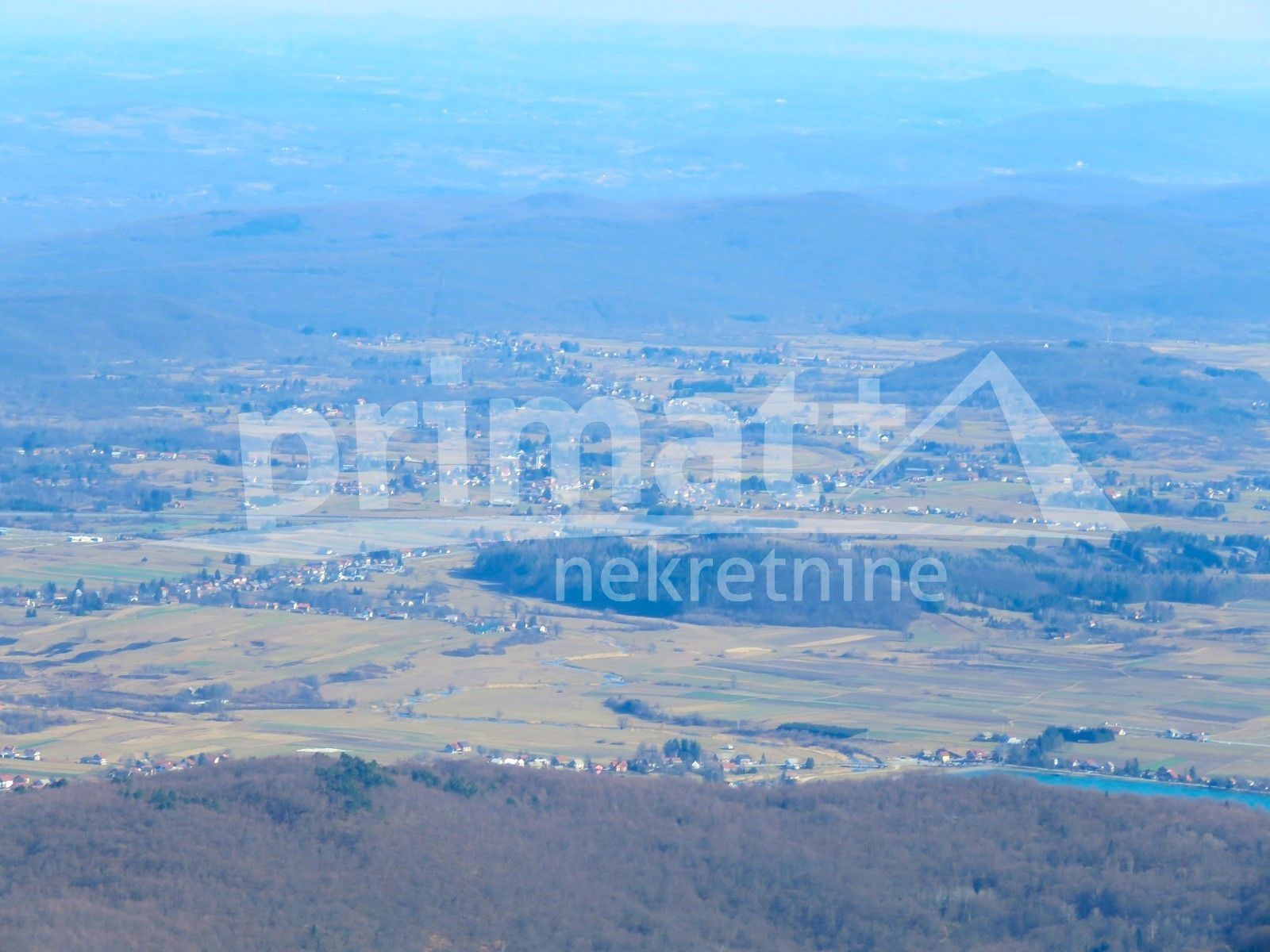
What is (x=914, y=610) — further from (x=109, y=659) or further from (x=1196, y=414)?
(x=1196, y=414)

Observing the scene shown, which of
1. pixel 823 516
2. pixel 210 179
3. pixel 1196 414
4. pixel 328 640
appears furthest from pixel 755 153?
pixel 328 640

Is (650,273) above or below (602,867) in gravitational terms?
above

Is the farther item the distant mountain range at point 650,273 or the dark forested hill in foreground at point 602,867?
the distant mountain range at point 650,273

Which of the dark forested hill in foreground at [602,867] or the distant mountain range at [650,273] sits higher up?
the distant mountain range at [650,273]

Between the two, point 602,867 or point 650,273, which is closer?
point 602,867

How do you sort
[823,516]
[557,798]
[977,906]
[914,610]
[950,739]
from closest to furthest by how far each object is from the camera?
[977,906], [557,798], [950,739], [914,610], [823,516]
